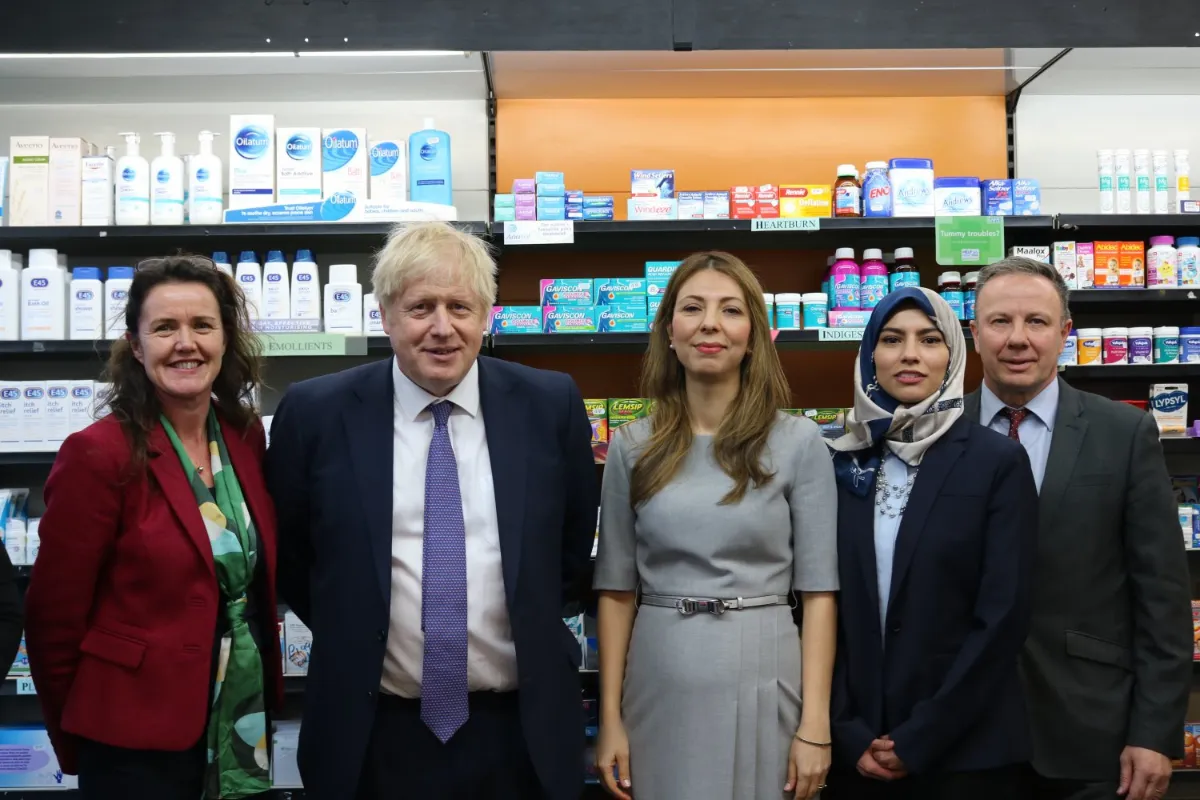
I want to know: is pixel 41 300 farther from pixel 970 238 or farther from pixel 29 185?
pixel 970 238

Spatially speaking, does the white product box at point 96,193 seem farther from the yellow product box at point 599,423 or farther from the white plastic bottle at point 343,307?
the yellow product box at point 599,423

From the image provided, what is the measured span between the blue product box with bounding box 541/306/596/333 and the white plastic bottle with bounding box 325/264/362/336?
0.69m

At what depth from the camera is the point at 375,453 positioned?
6.46 ft

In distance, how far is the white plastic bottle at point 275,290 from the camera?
3562mm

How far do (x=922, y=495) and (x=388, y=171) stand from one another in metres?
2.37

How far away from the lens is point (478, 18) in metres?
3.50

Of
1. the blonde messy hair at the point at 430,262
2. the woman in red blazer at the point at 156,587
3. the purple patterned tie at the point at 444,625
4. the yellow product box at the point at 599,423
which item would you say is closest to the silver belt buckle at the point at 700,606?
the purple patterned tie at the point at 444,625

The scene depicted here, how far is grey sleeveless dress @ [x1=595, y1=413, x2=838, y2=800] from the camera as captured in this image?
6.52 ft

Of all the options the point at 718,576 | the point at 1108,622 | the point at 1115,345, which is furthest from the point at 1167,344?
the point at 718,576

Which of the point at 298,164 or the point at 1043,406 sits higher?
the point at 298,164

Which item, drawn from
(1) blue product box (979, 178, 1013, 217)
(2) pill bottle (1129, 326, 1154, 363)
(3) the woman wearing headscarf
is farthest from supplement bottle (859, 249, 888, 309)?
(3) the woman wearing headscarf

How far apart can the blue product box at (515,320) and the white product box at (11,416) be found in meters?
1.77

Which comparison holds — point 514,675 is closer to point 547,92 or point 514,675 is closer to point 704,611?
point 704,611

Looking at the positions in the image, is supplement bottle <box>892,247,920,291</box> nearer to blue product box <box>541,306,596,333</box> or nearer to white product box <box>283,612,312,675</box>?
blue product box <box>541,306,596,333</box>
